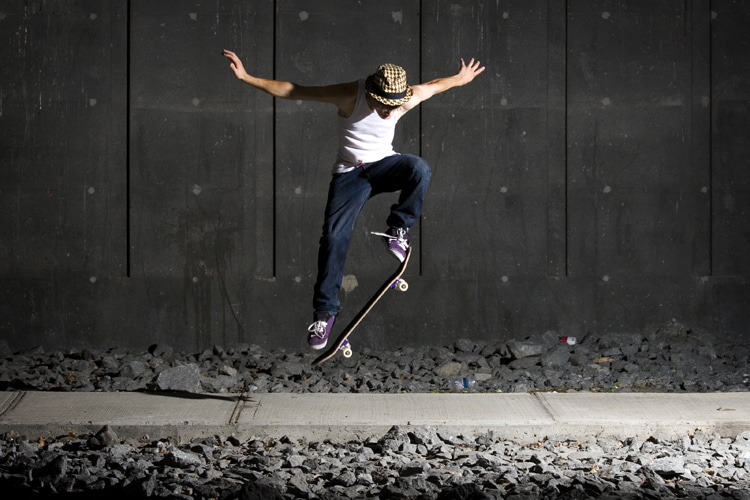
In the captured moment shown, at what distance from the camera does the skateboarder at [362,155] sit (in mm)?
4938

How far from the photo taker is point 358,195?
5117 mm

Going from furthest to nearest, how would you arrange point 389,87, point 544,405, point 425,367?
point 425,367 → point 544,405 → point 389,87

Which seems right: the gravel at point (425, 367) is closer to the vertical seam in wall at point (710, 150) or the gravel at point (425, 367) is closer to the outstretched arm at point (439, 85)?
the vertical seam in wall at point (710, 150)

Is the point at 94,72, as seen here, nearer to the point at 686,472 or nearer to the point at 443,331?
the point at 443,331

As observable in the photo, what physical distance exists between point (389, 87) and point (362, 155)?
43 cm

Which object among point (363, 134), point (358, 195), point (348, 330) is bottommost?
point (348, 330)

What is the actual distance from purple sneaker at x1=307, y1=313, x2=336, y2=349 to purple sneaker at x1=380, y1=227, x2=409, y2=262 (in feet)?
1.82

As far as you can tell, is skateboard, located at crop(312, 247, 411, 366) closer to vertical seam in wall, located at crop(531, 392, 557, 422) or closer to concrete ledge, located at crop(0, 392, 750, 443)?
concrete ledge, located at crop(0, 392, 750, 443)

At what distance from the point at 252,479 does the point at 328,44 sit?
4800 millimetres

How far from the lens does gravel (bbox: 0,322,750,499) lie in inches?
163

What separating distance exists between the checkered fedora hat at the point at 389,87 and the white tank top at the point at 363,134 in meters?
0.12

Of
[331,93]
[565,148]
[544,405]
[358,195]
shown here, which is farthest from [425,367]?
[331,93]

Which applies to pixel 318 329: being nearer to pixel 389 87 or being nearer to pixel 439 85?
pixel 389 87

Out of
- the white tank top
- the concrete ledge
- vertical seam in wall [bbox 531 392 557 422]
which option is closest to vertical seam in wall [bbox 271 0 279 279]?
the concrete ledge
